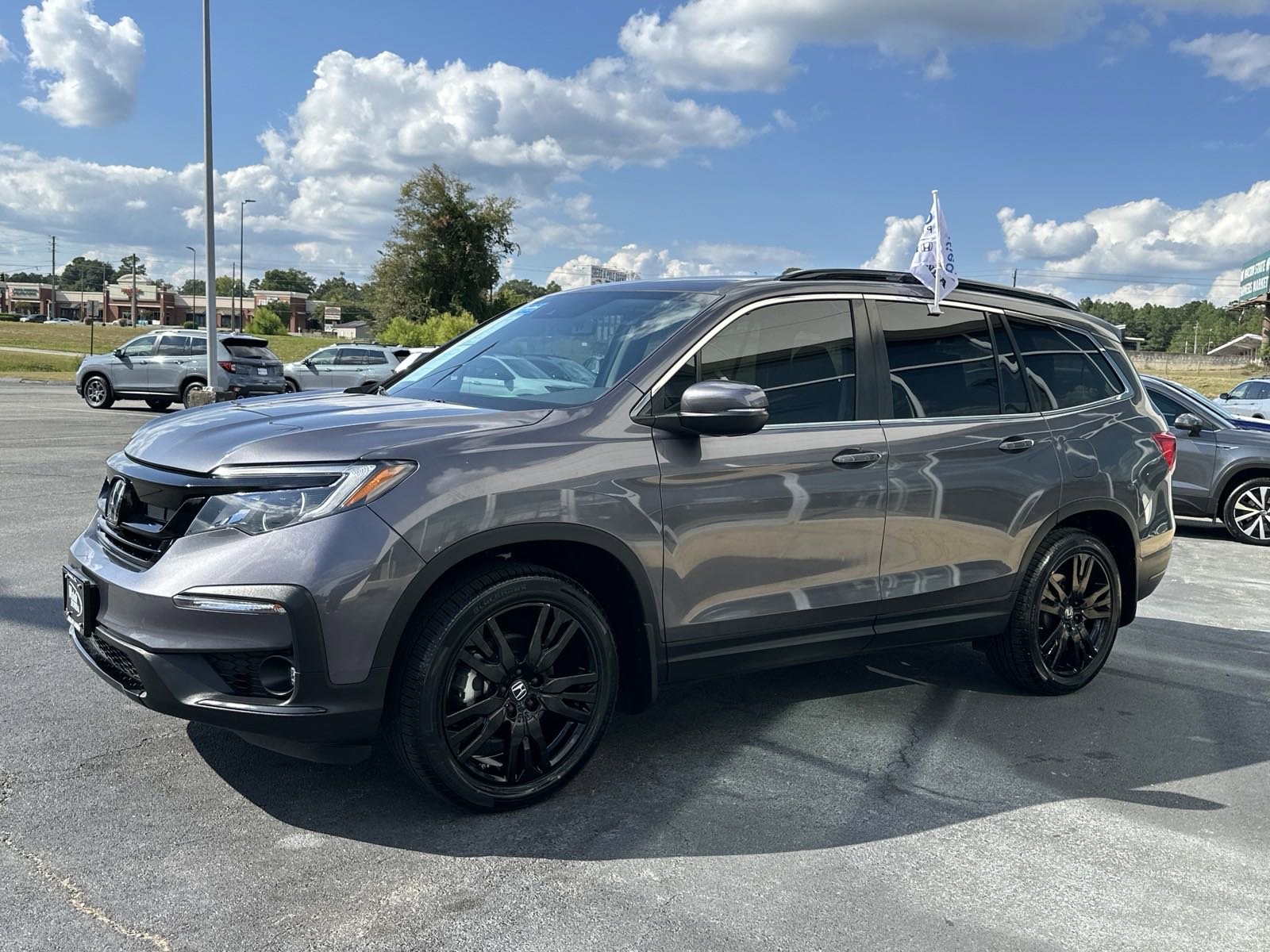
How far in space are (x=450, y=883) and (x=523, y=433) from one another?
1.40m

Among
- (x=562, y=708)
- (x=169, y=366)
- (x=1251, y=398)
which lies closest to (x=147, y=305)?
(x=169, y=366)

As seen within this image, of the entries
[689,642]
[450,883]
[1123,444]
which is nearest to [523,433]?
[689,642]

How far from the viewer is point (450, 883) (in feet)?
10.4

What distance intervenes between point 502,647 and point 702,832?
2.91 feet

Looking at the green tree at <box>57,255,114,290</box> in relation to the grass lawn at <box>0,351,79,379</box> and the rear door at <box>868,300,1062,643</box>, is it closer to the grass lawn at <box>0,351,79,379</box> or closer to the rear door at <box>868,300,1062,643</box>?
the grass lawn at <box>0,351,79,379</box>

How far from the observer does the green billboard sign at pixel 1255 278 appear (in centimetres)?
8950

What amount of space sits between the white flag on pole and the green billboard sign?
3842 inches

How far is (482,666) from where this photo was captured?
3.53m

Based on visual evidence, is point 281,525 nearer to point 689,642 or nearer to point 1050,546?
point 689,642

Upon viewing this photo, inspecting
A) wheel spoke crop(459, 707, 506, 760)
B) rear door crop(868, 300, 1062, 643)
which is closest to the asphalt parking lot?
wheel spoke crop(459, 707, 506, 760)

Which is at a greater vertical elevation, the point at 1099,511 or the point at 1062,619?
the point at 1099,511

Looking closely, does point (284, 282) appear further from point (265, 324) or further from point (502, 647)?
point (502, 647)

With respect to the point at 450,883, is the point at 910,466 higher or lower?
higher

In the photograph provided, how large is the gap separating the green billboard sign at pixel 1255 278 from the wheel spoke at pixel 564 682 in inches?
3924
